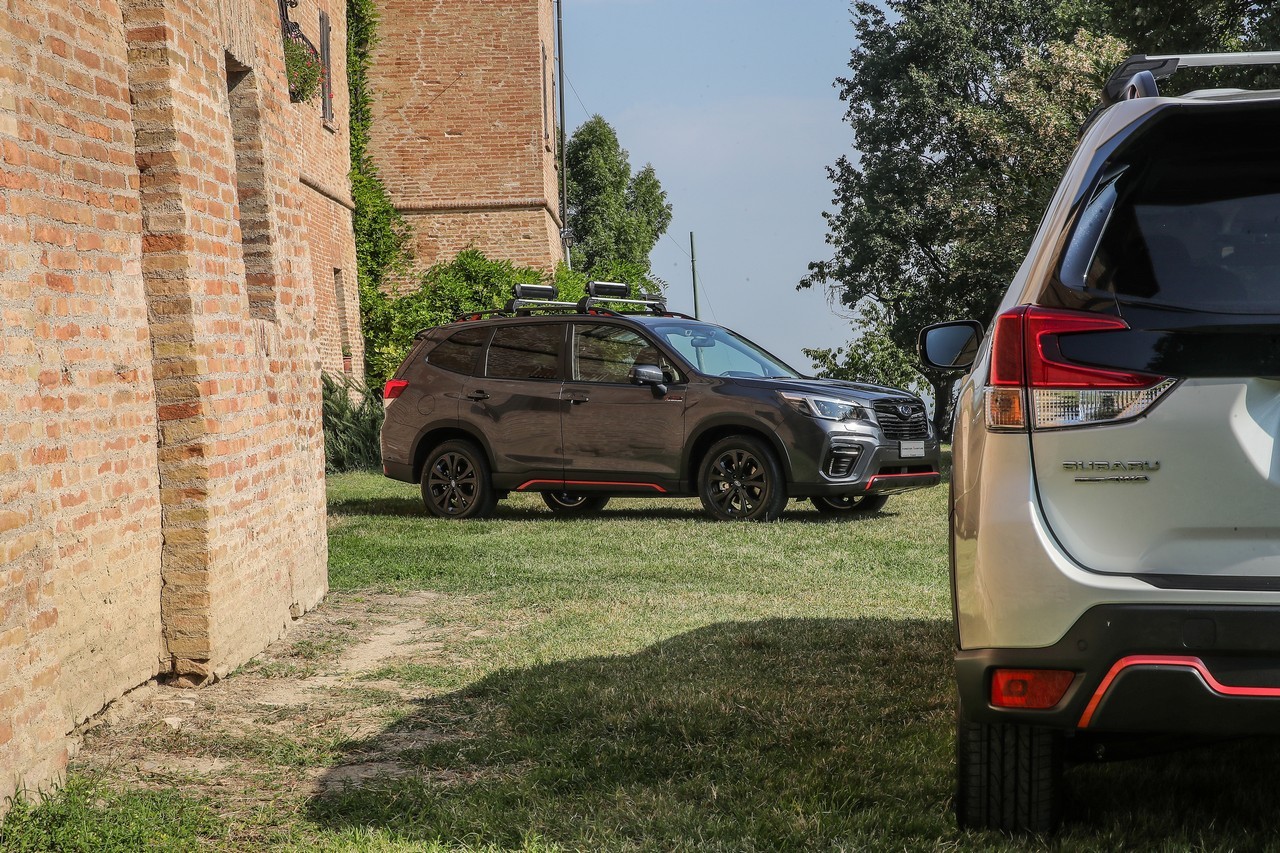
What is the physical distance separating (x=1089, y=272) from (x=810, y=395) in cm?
821

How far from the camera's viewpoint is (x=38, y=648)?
3945 millimetres

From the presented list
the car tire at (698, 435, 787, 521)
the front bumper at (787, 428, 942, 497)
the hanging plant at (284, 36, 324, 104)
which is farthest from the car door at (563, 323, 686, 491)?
the hanging plant at (284, 36, 324, 104)

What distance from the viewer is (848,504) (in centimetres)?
1257

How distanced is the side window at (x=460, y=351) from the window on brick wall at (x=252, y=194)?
555 centimetres

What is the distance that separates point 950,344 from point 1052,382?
1.62 m

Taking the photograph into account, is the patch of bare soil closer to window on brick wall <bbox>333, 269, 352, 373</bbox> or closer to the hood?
the hood

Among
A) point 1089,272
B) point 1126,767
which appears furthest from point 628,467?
point 1089,272

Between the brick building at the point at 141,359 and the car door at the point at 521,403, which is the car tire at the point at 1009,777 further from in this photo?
the car door at the point at 521,403

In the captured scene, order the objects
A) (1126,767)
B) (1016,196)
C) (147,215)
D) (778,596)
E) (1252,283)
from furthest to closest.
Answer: (1016,196)
(778,596)
(147,215)
(1126,767)
(1252,283)

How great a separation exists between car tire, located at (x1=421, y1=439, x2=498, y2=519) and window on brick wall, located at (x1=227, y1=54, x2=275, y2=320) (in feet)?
18.2

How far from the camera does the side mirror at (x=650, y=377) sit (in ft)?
38.2

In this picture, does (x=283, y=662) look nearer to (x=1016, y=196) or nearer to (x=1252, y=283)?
(x=1252, y=283)

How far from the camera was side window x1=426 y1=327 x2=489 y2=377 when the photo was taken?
41.1 ft

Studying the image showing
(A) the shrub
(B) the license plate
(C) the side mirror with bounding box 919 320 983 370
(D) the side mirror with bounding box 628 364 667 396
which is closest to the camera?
(C) the side mirror with bounding box 919 320 983 370
